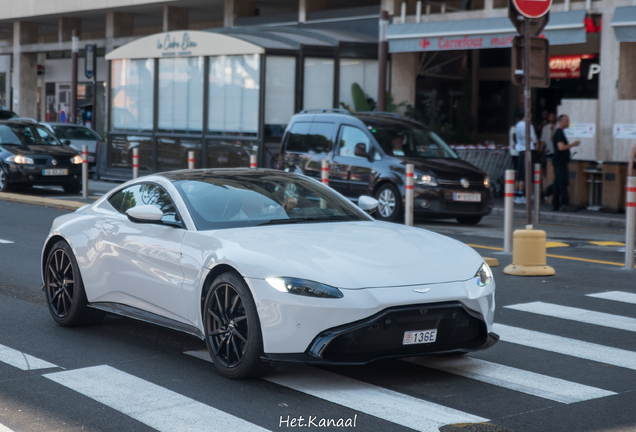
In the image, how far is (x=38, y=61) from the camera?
4797cm

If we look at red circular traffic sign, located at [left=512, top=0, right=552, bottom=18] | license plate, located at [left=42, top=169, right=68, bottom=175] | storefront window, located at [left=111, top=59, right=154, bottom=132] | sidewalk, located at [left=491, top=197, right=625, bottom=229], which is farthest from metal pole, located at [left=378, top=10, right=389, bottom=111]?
red circular traffic sign, located at [left=512, top=0, right=552, bottom=18]

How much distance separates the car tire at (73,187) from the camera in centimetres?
2103

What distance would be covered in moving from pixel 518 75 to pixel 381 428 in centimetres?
716

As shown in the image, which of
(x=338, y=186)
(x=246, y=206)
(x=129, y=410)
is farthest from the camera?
(x=338, y=186)

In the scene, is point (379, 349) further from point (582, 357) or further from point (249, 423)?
point (582, 357)

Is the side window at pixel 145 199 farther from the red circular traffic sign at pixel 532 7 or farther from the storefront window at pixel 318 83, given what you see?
the storefront window at pixel 318 83

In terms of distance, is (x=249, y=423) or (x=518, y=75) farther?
(x=518, y=75)

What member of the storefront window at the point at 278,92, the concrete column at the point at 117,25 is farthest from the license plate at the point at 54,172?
the concrete column at the point at 117,25

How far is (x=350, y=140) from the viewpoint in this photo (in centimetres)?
1639

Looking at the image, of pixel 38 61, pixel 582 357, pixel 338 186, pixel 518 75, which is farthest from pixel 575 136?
pixel 38 61

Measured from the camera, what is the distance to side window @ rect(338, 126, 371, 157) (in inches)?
640

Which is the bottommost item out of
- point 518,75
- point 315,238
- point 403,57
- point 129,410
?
point 129,410

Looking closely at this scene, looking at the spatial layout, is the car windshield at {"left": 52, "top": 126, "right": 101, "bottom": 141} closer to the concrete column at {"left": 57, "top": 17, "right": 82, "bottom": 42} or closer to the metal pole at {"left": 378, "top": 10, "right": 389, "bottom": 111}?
the metal pole at {"left": 378, "top": 10, "right": 389, "bottom": 111}

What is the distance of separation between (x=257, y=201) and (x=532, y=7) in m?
5.58
